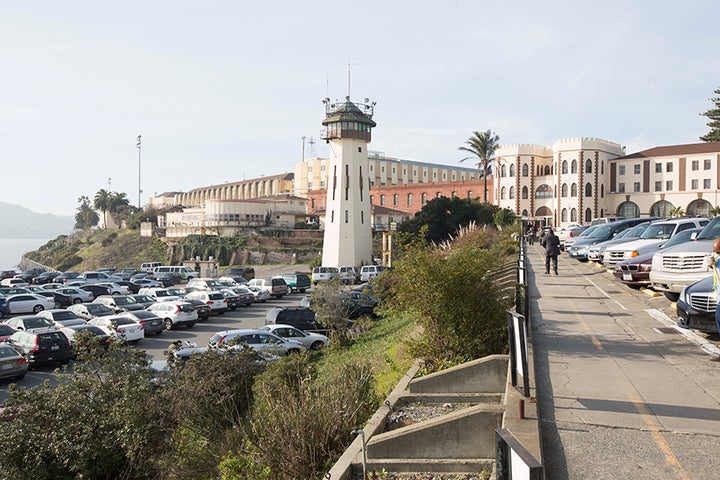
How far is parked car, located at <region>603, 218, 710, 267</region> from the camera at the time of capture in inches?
826

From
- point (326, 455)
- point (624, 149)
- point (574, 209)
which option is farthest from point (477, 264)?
point (624, 149)

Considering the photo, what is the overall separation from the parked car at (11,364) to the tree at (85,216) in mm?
149414

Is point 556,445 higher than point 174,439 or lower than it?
higher

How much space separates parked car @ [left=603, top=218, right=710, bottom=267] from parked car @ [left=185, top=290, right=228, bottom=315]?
21767 millimetres

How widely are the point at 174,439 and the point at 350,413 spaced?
381 cm

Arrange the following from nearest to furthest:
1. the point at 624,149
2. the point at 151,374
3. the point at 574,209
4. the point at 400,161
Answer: the point at 151,374
the point at 574,209
the point at 624,149
the point at 400,161

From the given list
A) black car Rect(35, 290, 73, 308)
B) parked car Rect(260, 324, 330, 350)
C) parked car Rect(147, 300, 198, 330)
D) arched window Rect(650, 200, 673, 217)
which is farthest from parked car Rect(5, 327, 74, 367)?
arched window Rect(650, 200, 673, 217)

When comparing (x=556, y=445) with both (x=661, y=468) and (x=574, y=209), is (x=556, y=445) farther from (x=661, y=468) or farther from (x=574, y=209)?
(x=574, y=209)

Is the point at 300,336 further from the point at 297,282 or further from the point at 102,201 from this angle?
the point at 102,201

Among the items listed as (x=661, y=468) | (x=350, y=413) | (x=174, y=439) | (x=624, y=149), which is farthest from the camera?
(x=624, y=149)

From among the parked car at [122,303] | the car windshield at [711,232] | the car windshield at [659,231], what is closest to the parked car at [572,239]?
the car windshield at [659,231]

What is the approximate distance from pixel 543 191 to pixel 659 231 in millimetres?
55938

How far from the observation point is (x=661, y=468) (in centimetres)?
626

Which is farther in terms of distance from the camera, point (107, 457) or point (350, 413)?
point (107, 457)
